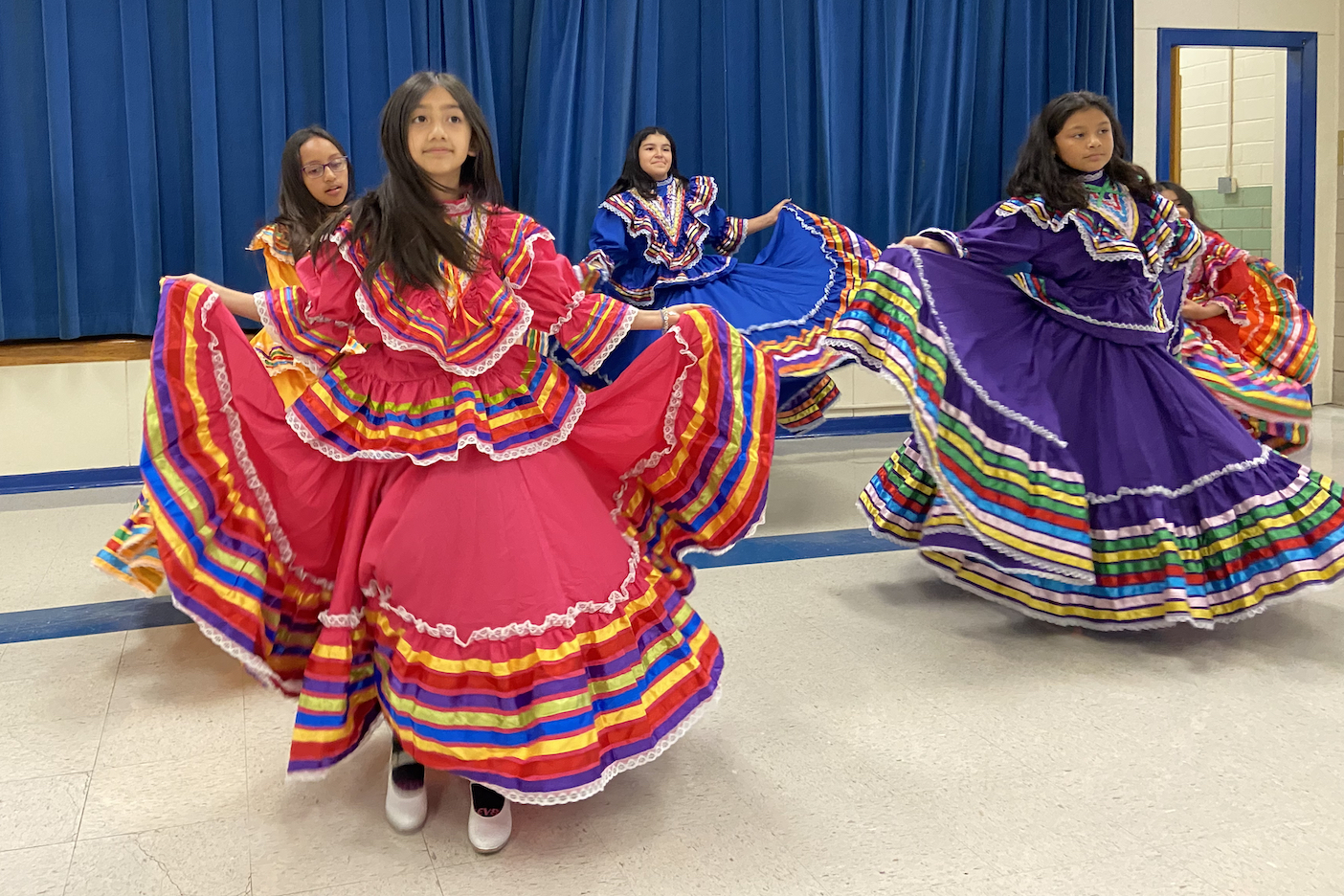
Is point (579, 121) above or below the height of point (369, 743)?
above

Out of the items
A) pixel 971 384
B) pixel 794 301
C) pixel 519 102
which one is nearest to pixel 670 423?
pixel 971 384

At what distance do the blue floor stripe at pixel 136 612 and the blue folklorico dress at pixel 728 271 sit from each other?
610 mm

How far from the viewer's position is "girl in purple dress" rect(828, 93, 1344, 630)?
104 inches

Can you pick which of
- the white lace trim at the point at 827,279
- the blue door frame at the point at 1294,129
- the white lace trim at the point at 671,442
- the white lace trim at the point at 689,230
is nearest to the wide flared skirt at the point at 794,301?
the white lace trim at the point at 827,279

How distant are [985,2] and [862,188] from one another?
111 centimetres

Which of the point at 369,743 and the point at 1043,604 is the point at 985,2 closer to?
the point at 1043,604

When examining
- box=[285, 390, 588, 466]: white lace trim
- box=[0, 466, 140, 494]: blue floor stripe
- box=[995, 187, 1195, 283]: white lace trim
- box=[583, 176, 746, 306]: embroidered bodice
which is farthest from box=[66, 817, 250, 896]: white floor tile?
box=[0, 466, 140, 494]: blue floor stripe

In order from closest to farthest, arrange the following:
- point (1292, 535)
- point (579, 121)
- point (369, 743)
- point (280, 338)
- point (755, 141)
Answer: point (280, 338) → point (369, 743) → point (1292, 535) → point (579, 121) → point (755, 141)

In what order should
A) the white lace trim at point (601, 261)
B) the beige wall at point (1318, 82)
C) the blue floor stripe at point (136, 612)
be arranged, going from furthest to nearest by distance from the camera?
the beige wall at point (1318, 82)
the white lace trim at point (601, 261)
the blue floor stripe at point (136, 612)

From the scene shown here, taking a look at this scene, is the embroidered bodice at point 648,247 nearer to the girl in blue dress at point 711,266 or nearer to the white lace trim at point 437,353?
the girl in blue dress at point 711,266

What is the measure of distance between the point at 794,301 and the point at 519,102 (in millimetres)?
1860

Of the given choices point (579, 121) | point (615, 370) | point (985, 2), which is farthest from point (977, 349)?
point (985, 2)

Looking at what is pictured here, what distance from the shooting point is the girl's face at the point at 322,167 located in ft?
10.8

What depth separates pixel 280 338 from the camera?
1979 mm
